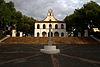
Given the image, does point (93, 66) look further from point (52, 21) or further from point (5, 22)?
point (52, 21)

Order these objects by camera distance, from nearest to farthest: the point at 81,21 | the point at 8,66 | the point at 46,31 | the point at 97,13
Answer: the point at 8,66, the point at 97,13, the point at 81,21, the point at 46,31

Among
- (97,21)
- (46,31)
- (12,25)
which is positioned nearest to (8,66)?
(97,21)

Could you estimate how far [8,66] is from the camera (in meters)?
11.7

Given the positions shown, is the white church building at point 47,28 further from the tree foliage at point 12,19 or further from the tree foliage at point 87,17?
the tree foliage at point 87,17

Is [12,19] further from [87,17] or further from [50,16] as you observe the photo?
[87,17]

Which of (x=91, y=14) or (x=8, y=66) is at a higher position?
(x=91, y=14)

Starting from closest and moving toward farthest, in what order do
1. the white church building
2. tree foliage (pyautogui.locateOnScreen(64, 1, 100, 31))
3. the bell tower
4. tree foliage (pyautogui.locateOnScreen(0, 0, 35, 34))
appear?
1. tree foliage (pyautogui.locateOnScreen(0, 0, 35, 34))
2. tree foliage (pyautogui.locateOnScreen(64, 1, 100, 31))
3. the white church building
4. the bell tower

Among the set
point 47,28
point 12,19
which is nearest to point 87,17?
point 47,28

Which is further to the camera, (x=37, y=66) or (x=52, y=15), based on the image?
(x=52, y=15)

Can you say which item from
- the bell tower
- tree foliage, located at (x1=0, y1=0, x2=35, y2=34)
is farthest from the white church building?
tree foliage, located at (x1=0, y1=0, x2=35, y2=34)

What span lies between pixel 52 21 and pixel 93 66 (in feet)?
214

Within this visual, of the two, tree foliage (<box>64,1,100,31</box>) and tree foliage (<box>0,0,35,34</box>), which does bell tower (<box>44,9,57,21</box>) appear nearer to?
tree foliage (<box>0,0,35,34</box>)

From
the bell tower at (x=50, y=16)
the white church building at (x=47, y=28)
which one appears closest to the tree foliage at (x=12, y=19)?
the white church building at (x=47, y=28)

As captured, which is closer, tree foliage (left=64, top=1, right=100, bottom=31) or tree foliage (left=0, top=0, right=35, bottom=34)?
tree foliage (left=0, top=0, right=35, bottom=34)
